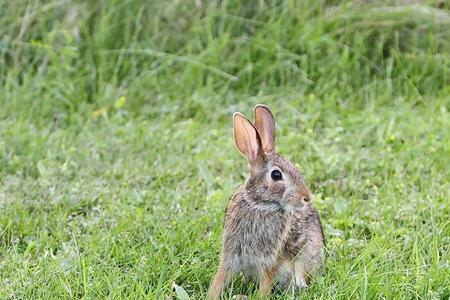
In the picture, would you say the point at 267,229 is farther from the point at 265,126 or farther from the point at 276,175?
the point at 265,126

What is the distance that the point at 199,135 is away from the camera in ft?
19.4

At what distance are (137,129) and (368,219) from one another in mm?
1755

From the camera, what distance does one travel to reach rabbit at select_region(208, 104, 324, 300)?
386 cm

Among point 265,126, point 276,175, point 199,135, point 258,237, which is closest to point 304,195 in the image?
point 276,175

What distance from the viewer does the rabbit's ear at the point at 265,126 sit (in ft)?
13.4

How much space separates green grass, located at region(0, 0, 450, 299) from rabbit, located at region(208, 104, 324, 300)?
0.31 ft

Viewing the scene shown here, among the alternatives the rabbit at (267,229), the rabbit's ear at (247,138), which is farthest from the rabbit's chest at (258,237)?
the rabbit's ear at (247,138)

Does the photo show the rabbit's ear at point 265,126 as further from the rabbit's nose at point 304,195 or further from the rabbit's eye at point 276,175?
the rabbit's nose at point 304,195

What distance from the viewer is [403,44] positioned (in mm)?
6684

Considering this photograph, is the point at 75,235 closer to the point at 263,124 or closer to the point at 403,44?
the point at 263,124

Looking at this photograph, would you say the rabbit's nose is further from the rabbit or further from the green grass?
the green grass

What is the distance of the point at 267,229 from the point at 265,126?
46 centimetres

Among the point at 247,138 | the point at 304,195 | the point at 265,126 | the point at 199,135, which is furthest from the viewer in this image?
the point at 199,135

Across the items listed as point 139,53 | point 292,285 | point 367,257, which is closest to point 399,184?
point 367,257
